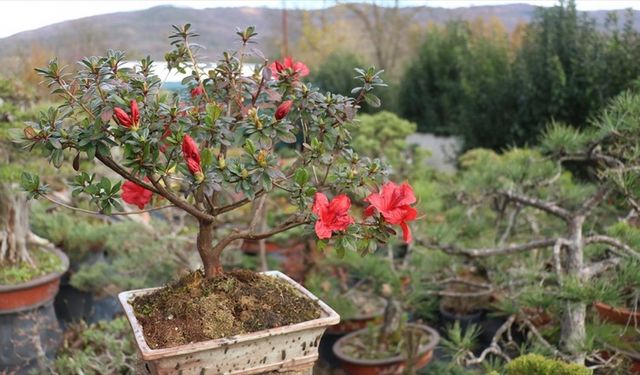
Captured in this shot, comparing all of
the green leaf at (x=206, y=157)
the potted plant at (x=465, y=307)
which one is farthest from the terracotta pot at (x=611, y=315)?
the green leaf at (x=206, y=157)

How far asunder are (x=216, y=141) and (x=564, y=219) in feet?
4.48

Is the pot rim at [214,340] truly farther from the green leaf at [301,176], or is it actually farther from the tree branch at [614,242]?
the tree branch at [614,242]

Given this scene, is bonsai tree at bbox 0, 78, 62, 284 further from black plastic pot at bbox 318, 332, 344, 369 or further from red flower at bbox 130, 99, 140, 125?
red flower at bbox 130, 99, 140, 125

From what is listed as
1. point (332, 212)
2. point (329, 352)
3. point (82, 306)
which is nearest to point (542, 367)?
point (332, 212)

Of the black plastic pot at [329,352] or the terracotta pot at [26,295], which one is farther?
the black plastic pot at [329,352]

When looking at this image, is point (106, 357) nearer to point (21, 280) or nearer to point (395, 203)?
point (21, 280)

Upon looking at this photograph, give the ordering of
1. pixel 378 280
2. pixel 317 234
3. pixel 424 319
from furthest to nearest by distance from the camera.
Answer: pixel 424 319
pixel 378 280
pixel 317 234

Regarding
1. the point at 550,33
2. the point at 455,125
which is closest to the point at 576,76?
the point at 550,33

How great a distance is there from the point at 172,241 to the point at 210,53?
1.97 meters

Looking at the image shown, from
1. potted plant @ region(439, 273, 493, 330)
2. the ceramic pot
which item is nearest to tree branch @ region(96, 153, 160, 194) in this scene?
the ceramic pot

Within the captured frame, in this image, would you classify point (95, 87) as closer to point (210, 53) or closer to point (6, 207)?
point (210, 53)

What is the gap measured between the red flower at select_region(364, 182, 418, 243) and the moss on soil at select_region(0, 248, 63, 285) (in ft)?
7.77

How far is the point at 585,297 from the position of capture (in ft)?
5.13

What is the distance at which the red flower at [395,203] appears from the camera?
102cm
